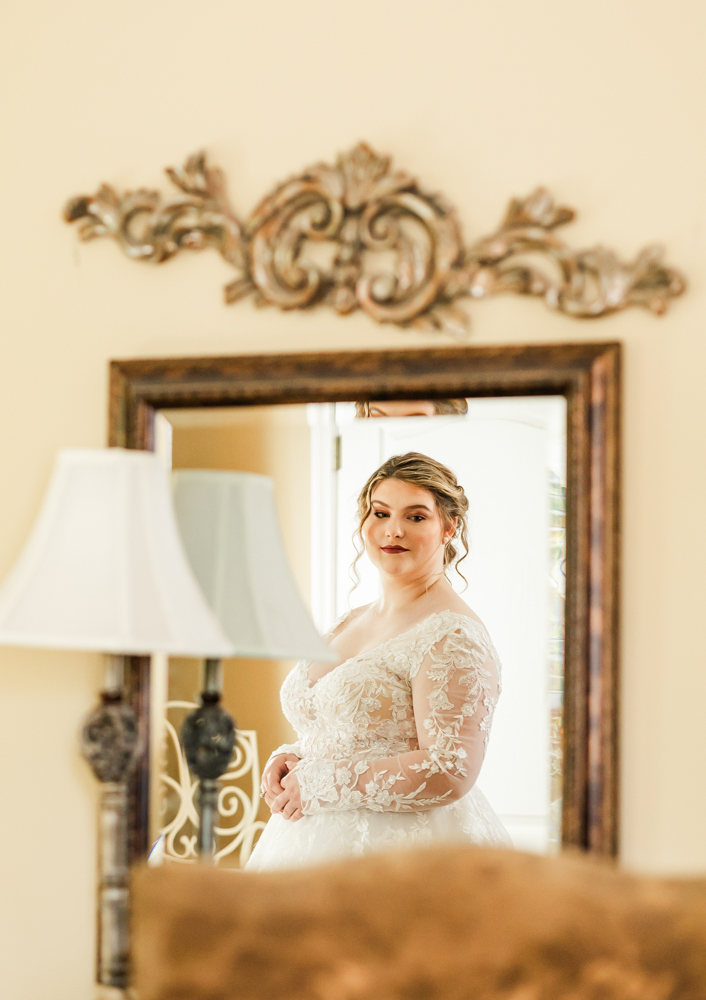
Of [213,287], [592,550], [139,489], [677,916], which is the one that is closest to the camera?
[677,916]

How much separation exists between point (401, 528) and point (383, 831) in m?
0.44

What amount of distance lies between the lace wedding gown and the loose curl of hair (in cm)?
11

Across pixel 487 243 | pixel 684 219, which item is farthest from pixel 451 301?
pixel 684 219

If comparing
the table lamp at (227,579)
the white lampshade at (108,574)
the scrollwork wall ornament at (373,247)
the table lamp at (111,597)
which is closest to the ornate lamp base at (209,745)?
the table lamp at (227,579)

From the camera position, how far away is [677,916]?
915 mm

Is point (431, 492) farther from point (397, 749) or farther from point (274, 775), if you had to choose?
point (274, 775)

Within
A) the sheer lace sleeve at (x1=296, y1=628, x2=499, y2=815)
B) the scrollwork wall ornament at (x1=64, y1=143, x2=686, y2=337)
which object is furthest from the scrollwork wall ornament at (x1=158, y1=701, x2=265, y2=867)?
the scrollwork wall ornament at (x1=64, y1=143, x2=686, y2=337)

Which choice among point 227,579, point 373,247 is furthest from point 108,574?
point 373,247

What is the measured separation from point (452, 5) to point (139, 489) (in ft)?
2.97

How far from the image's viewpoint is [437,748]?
4.17ft

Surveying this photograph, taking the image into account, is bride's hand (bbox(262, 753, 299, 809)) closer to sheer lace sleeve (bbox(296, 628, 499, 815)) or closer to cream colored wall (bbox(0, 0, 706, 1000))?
A: sheer lace sleeve (bbox(296, 628, 499, 815))

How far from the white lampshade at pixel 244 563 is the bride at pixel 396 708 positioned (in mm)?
113

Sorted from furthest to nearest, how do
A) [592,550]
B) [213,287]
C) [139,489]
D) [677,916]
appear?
[213,287], [592,550], [139,489], [677,916]

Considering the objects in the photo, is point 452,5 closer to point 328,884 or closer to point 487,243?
point 487,243
